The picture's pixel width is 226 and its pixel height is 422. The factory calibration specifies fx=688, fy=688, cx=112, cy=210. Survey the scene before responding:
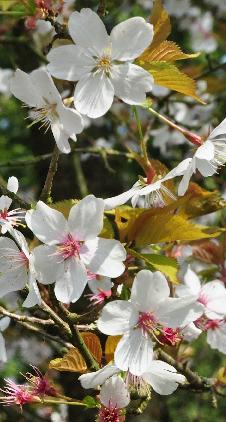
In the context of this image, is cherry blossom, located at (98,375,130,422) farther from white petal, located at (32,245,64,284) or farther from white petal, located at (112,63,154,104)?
white petal, located at (112,63,154,104)

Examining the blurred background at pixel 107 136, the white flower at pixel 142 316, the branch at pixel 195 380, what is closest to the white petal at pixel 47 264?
the white flower at pixel 142 316

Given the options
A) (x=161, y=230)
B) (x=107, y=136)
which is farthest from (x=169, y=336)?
(x=107, y=136)

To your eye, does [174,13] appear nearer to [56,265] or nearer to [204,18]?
[204,18]

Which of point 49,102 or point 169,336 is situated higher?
point 49,102

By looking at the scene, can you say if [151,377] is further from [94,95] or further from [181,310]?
[94,95]

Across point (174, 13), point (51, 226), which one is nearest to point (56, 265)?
point (51, 226)

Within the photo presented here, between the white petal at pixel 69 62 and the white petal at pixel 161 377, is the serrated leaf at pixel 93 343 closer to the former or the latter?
the white petal at pixel 161 377
